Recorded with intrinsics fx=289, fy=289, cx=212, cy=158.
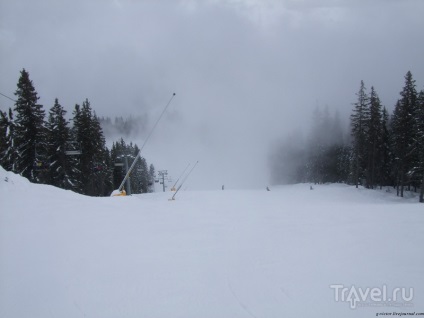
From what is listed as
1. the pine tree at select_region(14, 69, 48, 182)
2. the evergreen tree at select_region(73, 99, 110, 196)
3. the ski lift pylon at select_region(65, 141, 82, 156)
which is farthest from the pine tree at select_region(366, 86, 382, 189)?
the pine tree at select_region(14, 69, 48, 182)

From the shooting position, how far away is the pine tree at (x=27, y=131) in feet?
106

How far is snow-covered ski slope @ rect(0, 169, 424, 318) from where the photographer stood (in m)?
4.50

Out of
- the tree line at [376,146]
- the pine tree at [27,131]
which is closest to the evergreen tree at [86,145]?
the pine tree at [27,131]

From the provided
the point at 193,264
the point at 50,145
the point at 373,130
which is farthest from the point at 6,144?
the point at 373,130

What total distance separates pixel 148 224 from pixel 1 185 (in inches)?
211

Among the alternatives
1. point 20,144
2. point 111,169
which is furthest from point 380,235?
point 111,169

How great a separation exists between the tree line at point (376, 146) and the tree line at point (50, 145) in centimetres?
3548

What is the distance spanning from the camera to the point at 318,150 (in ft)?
231

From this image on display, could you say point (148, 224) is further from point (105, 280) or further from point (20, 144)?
point (20, 144)

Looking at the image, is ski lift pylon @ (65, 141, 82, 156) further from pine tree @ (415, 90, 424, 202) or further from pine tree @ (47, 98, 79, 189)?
pine tree @ (415, 90, 424, 202)

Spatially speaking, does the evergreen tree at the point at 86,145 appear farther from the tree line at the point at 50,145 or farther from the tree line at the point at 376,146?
the tree line at the point at 376,146

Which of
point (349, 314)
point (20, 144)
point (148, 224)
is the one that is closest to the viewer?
point (349, 314)

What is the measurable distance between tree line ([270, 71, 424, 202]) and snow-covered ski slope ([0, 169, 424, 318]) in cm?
3105

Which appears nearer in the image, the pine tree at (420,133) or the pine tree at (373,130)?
the pine tree at (420,133)
